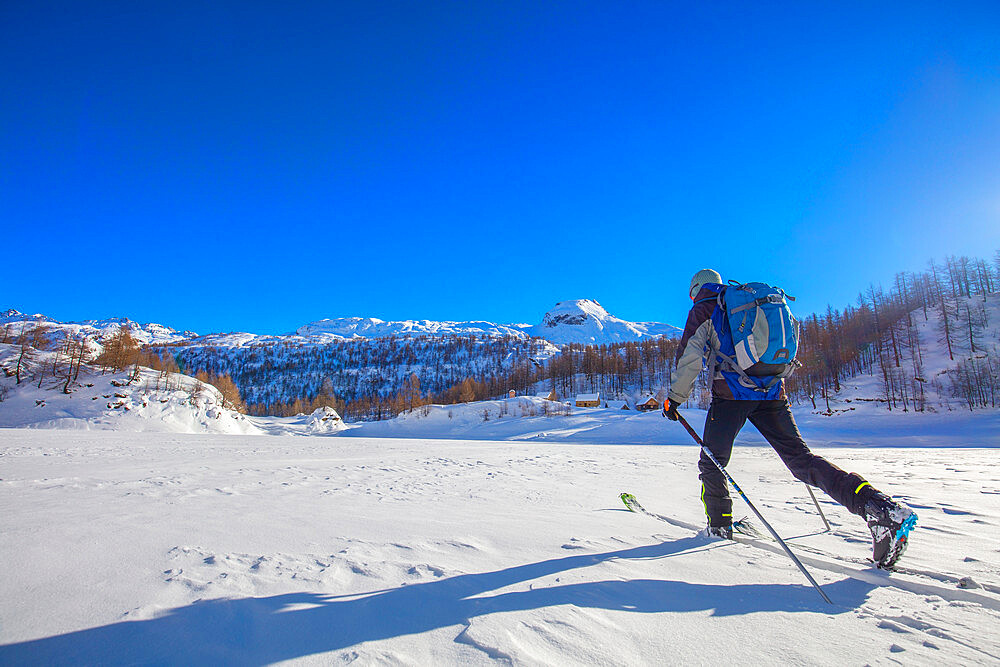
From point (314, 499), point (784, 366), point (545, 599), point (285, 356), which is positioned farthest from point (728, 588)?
point (285, 356)

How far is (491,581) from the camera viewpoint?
7.00 ft

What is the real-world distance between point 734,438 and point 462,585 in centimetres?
227

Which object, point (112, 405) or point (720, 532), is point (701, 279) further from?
point (112, 405)

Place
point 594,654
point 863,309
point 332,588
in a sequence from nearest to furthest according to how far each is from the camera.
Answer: point 594,654 → point 332,588 → point 863,309

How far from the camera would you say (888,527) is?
7.69ft

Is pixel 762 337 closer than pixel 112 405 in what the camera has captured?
Yes

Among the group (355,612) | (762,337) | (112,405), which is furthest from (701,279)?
(112,405)

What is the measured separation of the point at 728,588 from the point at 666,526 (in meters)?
1.43

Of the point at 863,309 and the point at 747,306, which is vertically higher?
the point at 863,309

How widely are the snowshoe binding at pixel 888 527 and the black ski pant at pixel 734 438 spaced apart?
32 centimetres

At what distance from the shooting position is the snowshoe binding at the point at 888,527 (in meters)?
2.30

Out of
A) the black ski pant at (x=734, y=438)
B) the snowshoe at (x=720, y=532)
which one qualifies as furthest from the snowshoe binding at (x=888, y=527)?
the snowshoe at (x=720, y=532)

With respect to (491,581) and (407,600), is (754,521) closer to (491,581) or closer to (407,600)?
(491,581)

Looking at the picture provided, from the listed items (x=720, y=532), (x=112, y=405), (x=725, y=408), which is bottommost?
(x=720, y=532)
